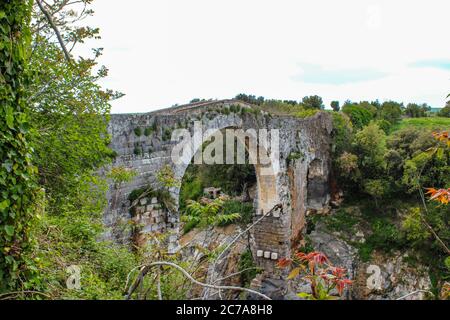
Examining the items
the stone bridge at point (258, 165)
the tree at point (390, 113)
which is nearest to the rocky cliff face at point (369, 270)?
the stone bridge at point (258, 165)

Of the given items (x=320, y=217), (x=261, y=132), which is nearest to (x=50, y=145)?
(x=261, y=132)

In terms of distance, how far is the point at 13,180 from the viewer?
9.20 feet

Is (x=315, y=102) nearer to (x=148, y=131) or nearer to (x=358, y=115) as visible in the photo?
(x=358, y=115)

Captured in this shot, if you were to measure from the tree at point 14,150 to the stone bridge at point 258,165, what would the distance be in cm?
338

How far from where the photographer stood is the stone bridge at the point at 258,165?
6734 mm

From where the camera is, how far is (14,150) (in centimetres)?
285

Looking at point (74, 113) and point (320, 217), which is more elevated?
point (74, 113)

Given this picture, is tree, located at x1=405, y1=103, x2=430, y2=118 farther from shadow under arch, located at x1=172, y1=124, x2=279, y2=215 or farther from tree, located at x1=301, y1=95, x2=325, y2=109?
shadow under arch, located at x1=172, y1=124, x2=279, y2=215

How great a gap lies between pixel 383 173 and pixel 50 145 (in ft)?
45.1

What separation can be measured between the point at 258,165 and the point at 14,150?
10.1 m

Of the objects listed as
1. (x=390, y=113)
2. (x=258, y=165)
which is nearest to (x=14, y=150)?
(x=258, y=165)

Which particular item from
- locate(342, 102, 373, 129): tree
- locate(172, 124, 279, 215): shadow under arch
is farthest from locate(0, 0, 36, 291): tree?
locate(342, 102, 373, 129): tree

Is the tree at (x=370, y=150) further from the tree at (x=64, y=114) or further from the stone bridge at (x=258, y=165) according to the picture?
the tree at (x=64, y=114)
